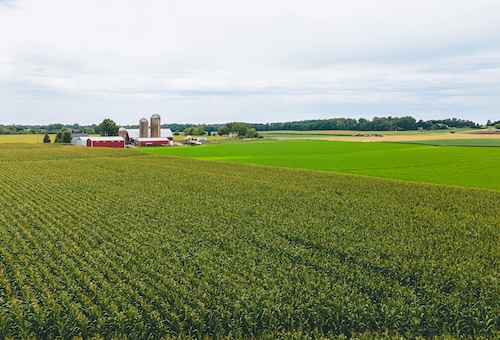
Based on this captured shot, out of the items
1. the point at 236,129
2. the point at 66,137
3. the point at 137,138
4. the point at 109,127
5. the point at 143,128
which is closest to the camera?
the point at 137,138

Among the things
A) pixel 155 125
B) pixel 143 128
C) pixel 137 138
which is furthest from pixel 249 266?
pixel 155 125

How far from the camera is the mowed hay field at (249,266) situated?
36.8 ft

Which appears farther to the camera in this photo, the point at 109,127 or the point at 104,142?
the point at 109,127

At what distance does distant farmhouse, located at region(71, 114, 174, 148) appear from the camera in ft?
357

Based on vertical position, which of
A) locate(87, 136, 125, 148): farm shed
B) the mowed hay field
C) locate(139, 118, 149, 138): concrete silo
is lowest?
the mowed hay field

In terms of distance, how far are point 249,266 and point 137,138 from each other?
363 feet

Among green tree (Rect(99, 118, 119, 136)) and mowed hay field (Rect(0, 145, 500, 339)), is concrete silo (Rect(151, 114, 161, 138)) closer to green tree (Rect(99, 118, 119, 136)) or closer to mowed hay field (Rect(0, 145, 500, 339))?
green tree (Rect(99, 118, 119, 136))

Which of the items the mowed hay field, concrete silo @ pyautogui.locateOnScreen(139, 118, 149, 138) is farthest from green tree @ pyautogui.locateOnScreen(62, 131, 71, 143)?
the mowed hay field

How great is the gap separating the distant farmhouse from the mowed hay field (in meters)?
82.0

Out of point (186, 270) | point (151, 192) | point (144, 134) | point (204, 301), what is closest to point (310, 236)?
point (186, 270)

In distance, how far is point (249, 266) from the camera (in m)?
15.1

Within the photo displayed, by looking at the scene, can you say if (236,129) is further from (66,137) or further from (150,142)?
(150,142)

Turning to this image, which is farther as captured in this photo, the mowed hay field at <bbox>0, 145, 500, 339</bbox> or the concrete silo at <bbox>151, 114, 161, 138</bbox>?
the concrete silo at <bbox>151, 114, 161, 138</bbox>

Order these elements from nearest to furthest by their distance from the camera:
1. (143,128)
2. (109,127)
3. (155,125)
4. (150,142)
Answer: (150,142) < (143,128) < (155,125) < (109,127)
